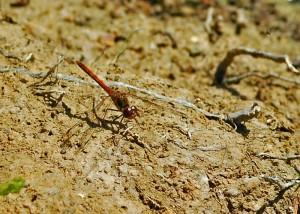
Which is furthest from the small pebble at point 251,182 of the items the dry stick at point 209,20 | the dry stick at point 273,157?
the dry stick at point 209,20

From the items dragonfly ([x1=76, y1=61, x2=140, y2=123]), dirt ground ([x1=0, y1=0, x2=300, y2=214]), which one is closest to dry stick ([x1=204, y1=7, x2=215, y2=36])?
dirt ground ([x1=0, y1=0, x2=300, y2=214])

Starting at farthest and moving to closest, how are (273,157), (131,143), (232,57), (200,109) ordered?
(232,57) → (200,109) → (273,157) → (131,143)

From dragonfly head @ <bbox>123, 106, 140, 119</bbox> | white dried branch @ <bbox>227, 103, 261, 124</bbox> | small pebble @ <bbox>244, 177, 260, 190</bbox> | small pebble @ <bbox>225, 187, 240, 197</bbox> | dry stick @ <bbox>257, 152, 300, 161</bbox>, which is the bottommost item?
small pebble @ <bbox>225, 187, 240, 197</bbox>

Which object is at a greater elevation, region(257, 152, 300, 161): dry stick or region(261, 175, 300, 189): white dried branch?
region(257, 152, 300, 161): dry stick

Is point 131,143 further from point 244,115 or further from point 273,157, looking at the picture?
point 273,157

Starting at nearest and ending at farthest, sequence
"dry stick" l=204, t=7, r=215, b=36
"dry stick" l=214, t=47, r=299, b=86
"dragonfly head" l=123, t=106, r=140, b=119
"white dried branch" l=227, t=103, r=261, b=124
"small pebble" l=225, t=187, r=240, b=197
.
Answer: "small pebble" l=225, t=187, r=240, b=197, "dragonfly head" l=123, t=106, r=140, b=119, "white dried branch" l=227, t=103, r=261, b=124, "dry stick" l=214, t=47, r=299, b=86, "dry stick" l=204, t=7, r=215, b=36

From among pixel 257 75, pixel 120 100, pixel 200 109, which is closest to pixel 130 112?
pixel 120 100

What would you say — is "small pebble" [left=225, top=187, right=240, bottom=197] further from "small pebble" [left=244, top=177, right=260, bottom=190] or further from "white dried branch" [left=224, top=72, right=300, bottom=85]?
"white dried branch" [left=224, top=72, right=300, bottom=85]

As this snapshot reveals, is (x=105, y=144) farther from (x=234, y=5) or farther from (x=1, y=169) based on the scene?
(x=234, y=5)
